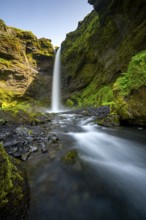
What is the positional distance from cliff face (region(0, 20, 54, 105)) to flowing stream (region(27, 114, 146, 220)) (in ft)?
67.9

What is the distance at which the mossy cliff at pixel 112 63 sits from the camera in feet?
22.4

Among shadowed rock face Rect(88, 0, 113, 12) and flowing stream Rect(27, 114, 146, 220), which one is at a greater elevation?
shadowed rock face Rect(88, 0, 113, 12)

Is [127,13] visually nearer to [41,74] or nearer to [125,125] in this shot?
[125,125]

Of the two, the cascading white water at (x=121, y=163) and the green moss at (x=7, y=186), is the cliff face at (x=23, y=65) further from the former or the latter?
the green moss at (x=7, y=186)

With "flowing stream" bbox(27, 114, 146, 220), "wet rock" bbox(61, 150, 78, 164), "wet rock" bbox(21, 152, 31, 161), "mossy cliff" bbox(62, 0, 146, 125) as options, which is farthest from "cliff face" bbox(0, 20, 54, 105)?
"flowing stream" bbox(27, 114, 146, 220)

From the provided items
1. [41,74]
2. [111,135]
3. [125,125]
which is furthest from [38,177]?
[41,74]

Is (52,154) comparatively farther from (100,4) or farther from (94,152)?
(100,4)

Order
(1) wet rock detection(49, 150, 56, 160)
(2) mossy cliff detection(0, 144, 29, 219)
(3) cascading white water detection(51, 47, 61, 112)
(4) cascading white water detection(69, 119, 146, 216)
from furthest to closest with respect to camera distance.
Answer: (3) cascading white water detection(51, 47, 61, 112)
(1) wet rock detection(49, 150, 56, 160)
(4) cascading white water detection(69, 119, 146, 216)
(2) mossy cliff detection(0, 144, 29, 219)

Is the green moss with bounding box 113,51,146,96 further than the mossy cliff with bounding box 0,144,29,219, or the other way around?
the green moss with bounding box 113,51,146,96

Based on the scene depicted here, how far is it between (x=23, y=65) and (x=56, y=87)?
306 inches

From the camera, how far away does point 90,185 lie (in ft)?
9.07

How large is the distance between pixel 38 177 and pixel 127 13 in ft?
65.2

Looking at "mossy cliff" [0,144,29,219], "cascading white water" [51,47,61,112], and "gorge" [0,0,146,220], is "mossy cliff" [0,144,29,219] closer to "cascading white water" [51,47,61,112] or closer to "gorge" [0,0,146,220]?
"gorge" [0,0,146,220]

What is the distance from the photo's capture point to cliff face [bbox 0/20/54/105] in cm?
2311
